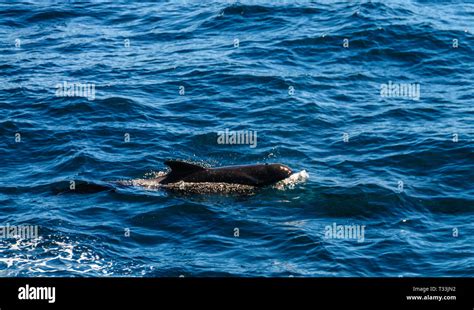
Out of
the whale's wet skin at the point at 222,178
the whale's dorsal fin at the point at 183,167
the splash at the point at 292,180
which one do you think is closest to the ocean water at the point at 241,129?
the splash at the point at 292,180

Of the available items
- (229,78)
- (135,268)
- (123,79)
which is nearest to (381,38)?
(229,78)

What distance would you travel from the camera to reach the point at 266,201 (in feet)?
73.3

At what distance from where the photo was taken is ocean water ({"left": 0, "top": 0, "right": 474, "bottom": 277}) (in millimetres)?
19531

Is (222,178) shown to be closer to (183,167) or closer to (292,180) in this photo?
(183,167)

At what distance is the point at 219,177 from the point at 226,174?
0.21 meters

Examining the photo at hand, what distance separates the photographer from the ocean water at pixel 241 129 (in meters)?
19.5

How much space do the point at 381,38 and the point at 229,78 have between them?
7.19 metres

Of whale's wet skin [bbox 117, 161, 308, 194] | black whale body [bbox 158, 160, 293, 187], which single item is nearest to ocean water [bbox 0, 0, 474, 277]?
whale's wet skin [bbox 117, 161, 308, 194]

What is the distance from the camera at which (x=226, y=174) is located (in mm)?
23125

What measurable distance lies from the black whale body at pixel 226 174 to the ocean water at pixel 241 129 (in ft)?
1.66

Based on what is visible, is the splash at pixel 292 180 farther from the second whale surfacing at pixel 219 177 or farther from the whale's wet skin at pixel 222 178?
the second whale surfacing at pixel 219 177

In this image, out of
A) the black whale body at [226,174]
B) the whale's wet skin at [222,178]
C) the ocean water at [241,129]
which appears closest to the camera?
the ocean water at [241,129]

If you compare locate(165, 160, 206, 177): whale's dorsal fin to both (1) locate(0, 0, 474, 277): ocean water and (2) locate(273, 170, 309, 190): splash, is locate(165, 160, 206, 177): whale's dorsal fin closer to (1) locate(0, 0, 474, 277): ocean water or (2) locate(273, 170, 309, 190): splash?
(1) locate(0, 0, 474, 277): ocean water
